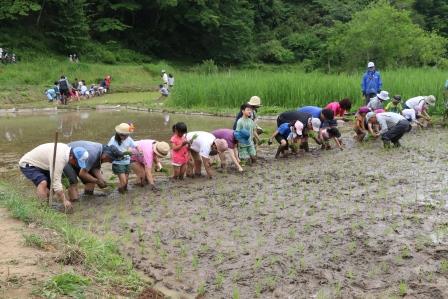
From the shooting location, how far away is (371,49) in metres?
32.5

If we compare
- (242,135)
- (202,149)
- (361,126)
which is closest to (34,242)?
(202,149)

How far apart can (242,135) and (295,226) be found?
368 cm

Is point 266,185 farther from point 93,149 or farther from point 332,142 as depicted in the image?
point 332,142

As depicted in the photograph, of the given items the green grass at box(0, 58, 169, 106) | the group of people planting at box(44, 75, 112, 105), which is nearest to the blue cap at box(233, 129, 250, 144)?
the group of people planting at box(44, 75, 112, 105)

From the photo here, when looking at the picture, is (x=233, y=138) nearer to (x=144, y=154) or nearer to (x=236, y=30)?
(x=144, y=154)

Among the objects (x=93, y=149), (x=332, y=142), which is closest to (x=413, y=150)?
(x=332, y=142)

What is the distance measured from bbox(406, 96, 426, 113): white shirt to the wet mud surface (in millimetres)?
4008

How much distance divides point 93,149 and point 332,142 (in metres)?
6.26

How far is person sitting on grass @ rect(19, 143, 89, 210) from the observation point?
715cm

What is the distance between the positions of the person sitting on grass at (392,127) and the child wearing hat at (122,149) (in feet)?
17.8

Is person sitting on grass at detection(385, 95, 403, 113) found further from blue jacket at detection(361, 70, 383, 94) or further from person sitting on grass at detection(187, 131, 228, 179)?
person sitting on grass at detection(187, 131, 228, 179)

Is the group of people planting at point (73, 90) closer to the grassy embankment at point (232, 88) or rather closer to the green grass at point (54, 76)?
the grassy embankment at point (232, 88)

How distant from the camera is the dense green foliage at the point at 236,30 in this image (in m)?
32.5

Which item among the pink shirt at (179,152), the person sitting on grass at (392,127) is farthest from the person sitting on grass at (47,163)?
the person sitting on grass at (392,127)
